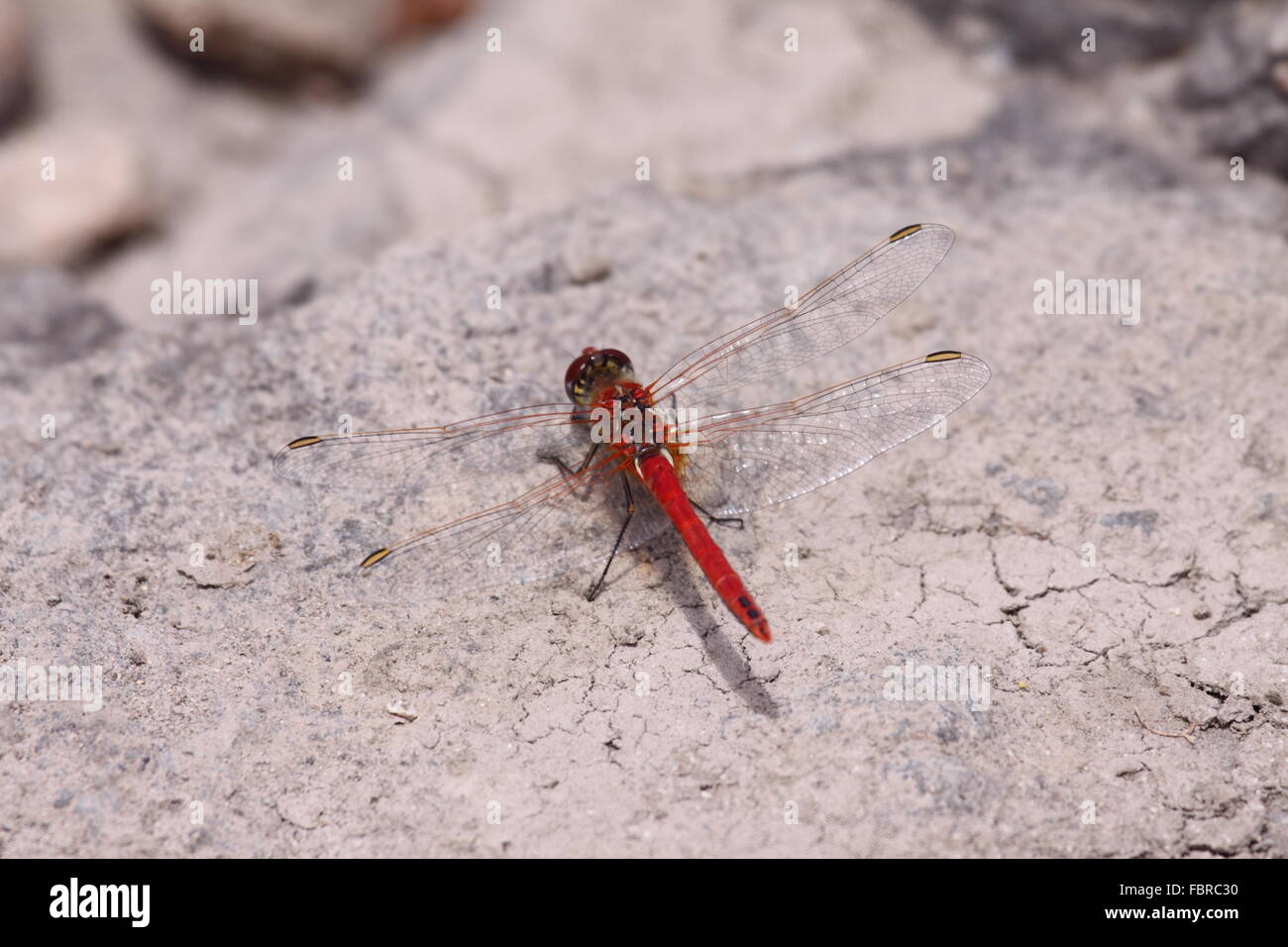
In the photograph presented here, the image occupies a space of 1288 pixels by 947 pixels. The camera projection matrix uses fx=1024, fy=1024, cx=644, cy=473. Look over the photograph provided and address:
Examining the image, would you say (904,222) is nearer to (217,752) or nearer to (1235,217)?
(1235,217)

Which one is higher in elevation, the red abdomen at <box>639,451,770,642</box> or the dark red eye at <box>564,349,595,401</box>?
the dark red eye at <box>564,349,595,401</box>

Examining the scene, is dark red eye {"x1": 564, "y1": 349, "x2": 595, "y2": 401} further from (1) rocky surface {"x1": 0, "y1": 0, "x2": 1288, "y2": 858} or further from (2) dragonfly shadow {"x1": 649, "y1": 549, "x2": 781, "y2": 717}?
(2) dragonfly shadow {"x1": 649, "y1": 549, "x2": 781, "y2": 717}

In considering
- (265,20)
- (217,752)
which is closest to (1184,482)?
(217,752)

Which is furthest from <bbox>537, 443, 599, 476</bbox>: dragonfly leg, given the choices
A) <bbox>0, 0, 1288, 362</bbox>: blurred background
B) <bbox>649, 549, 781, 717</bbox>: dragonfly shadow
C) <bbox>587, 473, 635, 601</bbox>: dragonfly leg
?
<bbox>0, 0, 1288, 362</bbox>: blurred background

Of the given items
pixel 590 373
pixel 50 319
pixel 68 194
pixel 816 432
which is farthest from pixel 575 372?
pixel 68 194

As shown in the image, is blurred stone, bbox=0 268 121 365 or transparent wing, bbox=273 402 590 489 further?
blurred stone, bbox=0 268 121 365
